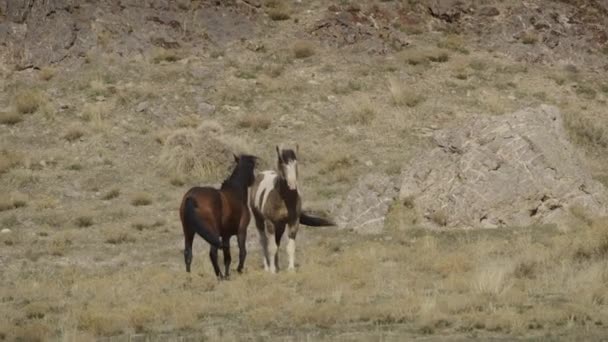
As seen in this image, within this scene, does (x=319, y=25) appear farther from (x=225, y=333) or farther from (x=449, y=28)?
(x=225, y=333)

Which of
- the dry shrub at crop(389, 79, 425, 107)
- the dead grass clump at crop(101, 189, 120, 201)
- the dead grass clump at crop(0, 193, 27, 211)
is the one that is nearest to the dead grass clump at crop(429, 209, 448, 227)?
the dead grass clump at crop(101, 189, 120, 201)

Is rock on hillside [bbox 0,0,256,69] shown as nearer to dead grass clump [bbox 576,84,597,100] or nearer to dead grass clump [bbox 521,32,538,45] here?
dead grass clump [bbox 521,32,538,45]

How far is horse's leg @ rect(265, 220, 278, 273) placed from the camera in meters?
17.5

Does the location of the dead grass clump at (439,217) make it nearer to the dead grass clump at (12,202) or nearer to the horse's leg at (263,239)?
the horse's leg at (263,239)

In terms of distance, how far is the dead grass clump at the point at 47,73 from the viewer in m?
35.4

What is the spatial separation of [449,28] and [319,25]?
566 centimetres

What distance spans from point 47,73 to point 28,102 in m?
2.61

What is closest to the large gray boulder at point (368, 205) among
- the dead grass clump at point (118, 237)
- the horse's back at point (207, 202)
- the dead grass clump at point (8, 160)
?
the dead grass clump at point (118, 237)

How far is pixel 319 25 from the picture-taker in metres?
39.6

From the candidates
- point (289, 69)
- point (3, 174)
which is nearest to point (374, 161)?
point (289, 69)

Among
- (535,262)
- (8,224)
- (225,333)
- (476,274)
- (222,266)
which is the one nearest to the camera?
(225,333)

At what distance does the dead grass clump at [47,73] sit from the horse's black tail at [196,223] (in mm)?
20523

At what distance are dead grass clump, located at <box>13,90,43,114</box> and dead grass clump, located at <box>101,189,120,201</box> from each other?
715 cm

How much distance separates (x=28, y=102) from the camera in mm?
33125
